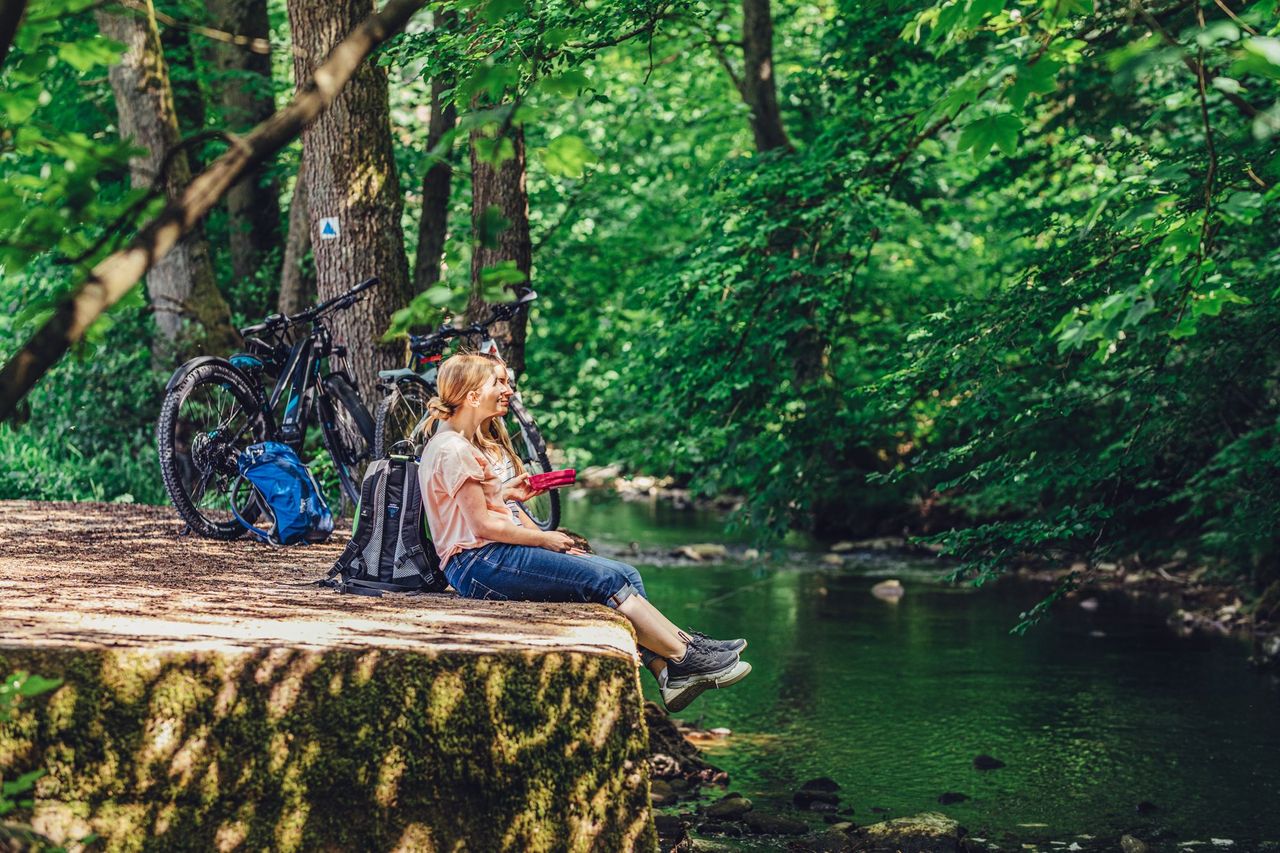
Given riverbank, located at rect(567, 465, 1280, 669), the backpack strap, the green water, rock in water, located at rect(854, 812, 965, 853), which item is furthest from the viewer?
riverbank, located at rect(567, 465, 1280, 669)

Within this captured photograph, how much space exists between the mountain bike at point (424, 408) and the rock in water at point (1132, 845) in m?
3.42

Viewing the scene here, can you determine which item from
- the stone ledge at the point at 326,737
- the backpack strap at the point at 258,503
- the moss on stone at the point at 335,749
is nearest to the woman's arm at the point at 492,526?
the stone ledge at the point at 326,737

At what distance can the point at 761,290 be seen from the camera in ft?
37.9

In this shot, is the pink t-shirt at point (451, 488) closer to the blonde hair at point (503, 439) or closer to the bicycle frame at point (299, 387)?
the blonde hair at point (503, 439)

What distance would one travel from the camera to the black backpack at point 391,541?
5.73 metres

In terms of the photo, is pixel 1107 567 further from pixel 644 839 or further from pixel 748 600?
pixel 644 839

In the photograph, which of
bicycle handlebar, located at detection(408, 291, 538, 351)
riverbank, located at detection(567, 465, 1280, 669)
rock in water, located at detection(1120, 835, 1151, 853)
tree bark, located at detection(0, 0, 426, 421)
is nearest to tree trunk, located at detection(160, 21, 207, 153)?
riverbank, located at detection(567, 465, 1280, 669)

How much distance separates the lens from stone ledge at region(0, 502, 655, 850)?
381cm

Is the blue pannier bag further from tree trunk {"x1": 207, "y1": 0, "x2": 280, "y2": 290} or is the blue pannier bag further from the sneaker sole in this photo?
tree trunk {"x1": 207, "y1": 0, "x2": 280, "y2": 290}

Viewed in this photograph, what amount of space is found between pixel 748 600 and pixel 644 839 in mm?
10801

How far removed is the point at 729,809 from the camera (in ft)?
23.5

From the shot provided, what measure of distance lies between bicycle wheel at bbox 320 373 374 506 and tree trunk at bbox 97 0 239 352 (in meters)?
5.21

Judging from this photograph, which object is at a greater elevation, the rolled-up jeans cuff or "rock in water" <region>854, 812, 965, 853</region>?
the rolled-up jeans cuff

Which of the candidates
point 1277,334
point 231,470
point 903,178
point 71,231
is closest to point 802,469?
point 903,178
